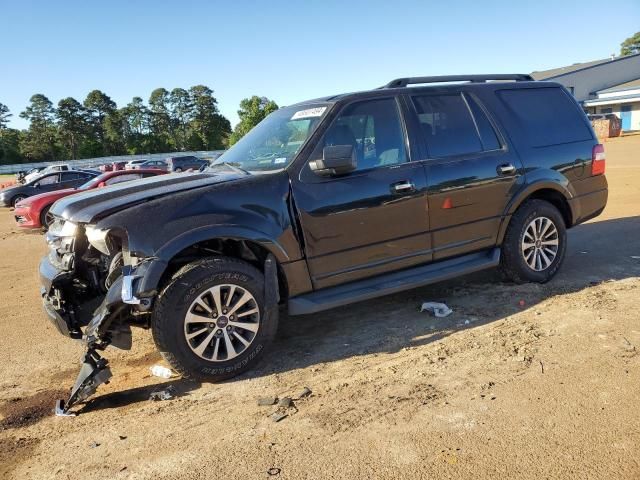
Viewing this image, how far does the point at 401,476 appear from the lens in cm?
259

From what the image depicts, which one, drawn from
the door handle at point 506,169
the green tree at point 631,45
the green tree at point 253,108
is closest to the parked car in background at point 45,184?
the door handle at point 506,169

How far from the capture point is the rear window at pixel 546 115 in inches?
211

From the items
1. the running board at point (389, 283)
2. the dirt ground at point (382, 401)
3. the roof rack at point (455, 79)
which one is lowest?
the dirt ground at point (382, 401)

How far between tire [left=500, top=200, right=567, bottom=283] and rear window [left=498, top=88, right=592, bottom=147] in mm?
704

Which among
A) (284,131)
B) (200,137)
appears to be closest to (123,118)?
(200,137)

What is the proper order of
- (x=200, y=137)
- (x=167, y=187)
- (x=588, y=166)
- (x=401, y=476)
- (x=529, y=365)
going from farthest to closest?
(x=200, y=137), (x=588, y=166), (x=167, y=187), (x=529, y=365), (x=401, y=476)

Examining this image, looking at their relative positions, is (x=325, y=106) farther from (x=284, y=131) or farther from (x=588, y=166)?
(x=588, y=166)

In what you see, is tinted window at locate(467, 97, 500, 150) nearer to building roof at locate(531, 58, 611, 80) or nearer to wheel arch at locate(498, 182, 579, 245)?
wheel arch at locate(498, 182, 579, 245)

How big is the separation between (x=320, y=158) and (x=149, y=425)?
2.31m

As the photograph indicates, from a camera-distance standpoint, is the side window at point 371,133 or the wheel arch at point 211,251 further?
the side window at point 371,133

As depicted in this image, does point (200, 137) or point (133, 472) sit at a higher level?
point (200, 137)

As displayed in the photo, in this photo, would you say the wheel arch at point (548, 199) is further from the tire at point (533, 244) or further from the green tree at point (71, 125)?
the green tree at point (71, 125)

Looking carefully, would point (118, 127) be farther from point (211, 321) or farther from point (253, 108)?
point (211, 321)

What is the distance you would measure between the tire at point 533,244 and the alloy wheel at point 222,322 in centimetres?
280
